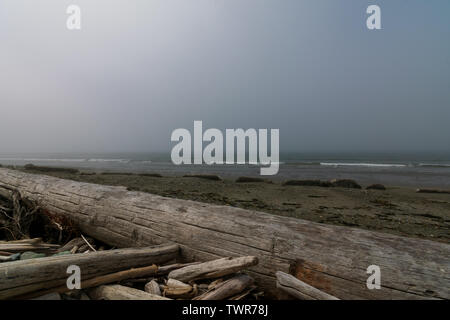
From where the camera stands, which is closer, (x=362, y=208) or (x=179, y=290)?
(x=179, y=290)

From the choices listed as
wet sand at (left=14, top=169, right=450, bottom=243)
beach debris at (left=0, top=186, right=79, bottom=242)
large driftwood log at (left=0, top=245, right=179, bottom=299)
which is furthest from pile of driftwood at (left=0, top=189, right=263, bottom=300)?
wet sand at (left=14, top=169, right=450, bottom=243)

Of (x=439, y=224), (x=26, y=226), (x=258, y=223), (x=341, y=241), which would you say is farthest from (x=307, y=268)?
(x=439, y=224)

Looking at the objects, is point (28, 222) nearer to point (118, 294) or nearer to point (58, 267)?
point (58, 267)

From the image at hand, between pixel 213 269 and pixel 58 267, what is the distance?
4.90ft

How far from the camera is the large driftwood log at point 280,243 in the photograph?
226 centimetres

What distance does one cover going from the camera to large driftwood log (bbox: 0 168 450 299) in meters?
2.26

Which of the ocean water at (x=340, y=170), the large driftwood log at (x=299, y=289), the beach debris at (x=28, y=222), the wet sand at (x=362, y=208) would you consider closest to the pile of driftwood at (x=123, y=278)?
the large driftwood log at (x=299, y=289)

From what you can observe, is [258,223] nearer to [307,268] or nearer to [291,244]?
[291,244]

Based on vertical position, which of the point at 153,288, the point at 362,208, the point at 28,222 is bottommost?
the point at 362,208

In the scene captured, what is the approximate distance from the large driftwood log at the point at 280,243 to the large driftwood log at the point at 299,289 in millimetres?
279

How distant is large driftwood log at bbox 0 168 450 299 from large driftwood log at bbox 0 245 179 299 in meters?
0.56

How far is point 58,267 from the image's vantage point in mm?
2406

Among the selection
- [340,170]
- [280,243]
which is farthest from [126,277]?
[340,170]
